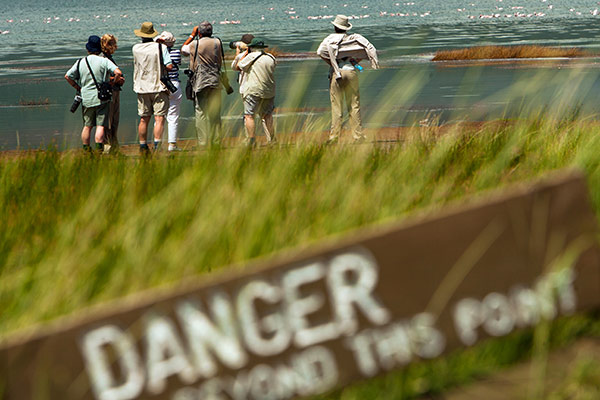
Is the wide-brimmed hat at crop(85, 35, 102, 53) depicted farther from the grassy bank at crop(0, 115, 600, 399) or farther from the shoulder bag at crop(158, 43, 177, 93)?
the grassy bank at crop(0, 115, 600, 399)

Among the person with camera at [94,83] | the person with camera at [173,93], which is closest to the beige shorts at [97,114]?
the person with camera at [94,83]

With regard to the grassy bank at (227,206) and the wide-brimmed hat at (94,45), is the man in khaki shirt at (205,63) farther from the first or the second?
the grassy bank at (227,206)

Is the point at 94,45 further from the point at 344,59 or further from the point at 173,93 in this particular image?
the point at 344,59

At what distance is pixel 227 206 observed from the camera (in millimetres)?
3906

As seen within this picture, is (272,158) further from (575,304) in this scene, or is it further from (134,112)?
(134,112)

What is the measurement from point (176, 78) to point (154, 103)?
1.45ft

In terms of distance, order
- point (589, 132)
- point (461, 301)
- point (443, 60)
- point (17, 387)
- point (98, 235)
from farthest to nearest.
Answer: point (443, 60) → point (589, 132) → point (98, 235) → point (461, 301) → point (17, 387)

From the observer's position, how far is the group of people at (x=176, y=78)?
10812 millimetres

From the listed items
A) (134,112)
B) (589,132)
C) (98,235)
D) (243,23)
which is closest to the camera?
(98,235)

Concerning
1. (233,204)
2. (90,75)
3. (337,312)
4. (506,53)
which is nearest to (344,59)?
(90,75)

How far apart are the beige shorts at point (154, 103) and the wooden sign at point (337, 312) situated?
892 cm

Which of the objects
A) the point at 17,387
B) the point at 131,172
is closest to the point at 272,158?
the point at 131,172

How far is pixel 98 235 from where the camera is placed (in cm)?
390

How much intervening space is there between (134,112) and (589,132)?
18933 mm
